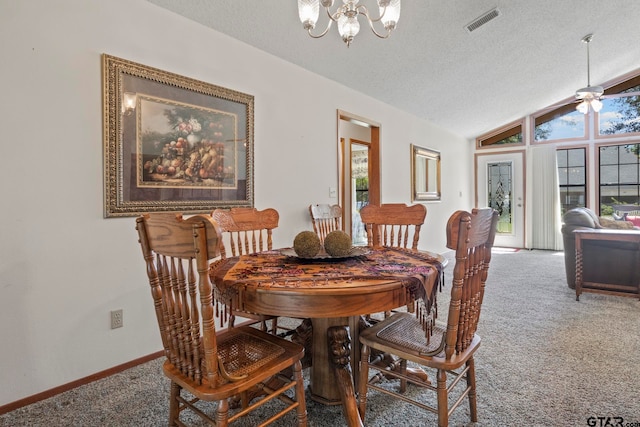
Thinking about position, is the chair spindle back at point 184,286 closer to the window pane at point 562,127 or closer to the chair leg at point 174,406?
the chair leg at point 174,406

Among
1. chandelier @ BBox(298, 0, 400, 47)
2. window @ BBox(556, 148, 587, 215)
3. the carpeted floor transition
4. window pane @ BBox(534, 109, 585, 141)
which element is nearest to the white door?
window pane @ BBox(534, 109, 585, 141)

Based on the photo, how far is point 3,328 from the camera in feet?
5.81

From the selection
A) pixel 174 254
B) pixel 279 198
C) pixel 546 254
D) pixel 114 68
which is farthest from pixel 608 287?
pixel 114 68

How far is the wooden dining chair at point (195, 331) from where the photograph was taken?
1.03m

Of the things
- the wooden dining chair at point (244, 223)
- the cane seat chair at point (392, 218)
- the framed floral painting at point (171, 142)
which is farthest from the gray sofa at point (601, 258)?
the framed floral painting at point (171, 142)

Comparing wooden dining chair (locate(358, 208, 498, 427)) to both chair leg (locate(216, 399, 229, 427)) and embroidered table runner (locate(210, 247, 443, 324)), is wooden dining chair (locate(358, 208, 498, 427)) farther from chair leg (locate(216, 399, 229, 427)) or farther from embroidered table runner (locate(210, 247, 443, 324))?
chair leg (locate(216, 399, 229, 427))

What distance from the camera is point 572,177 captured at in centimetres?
700

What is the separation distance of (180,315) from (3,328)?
4.31ft

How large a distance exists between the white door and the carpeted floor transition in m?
4.56

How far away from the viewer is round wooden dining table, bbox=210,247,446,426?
1.19 metres

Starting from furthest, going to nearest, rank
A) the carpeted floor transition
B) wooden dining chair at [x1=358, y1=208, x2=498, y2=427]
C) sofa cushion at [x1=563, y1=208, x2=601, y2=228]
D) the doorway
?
the doorway < sofa cushion at [x1=563, y1=208, x2=601, y2=228] < the carpeted floor transition < wooden dining chair at [x1=358, y1=208, x2=498, y2=427]

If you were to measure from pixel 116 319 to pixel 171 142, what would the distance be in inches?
47.5

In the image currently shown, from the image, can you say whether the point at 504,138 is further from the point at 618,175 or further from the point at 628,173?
the point at 628,173

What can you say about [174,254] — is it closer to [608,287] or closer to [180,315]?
[180,315]
